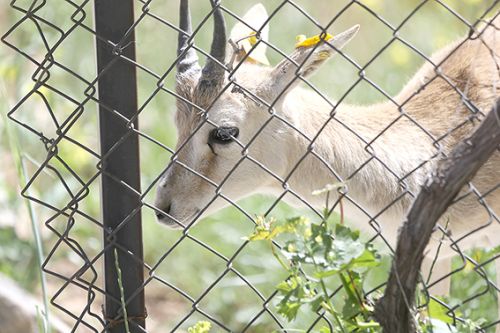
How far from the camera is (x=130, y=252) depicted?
2.72 m

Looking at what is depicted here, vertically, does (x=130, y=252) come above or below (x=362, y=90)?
below

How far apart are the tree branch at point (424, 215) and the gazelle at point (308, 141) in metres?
1.15

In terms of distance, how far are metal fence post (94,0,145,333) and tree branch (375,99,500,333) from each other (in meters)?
0.80

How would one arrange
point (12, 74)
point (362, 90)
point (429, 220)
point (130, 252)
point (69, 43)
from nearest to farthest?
point (429, 220), point (130, 252), point (12, 74), point (362, 90), point (69, 43)

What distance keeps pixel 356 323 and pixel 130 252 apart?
2.43 feet

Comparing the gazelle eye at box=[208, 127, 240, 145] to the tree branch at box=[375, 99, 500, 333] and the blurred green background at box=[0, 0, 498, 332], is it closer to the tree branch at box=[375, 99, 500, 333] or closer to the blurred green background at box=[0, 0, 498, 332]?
the blurred green background at box=[0, 0, 498, 332]

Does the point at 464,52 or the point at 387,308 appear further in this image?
the point at 464,52

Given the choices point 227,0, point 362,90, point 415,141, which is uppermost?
point 227,0

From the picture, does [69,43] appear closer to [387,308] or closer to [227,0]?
[227,0]

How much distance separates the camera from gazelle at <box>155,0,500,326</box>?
347 cm

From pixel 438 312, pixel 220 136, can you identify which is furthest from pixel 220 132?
pixel 438 312

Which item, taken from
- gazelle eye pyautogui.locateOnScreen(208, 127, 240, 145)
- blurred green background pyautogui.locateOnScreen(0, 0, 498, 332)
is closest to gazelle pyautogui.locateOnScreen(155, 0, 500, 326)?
gazelle eye pyautogui.locateOnScreen(208, 127, 240, 145)

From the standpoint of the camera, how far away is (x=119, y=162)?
8.76ft

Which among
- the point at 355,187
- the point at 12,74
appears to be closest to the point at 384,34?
the point at 12,74
